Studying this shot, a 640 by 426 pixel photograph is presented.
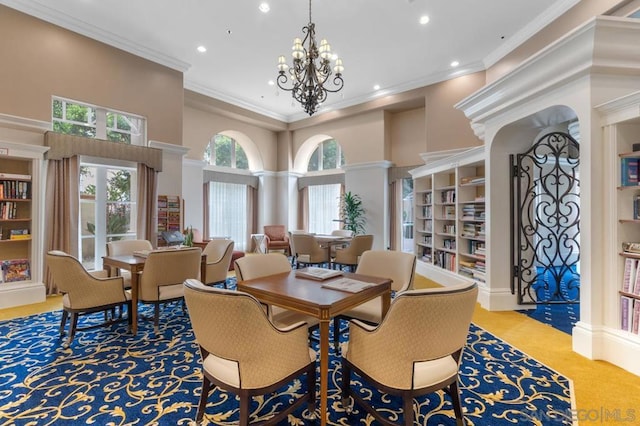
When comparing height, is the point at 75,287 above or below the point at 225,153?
below

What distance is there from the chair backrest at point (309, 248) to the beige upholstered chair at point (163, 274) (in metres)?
2.90

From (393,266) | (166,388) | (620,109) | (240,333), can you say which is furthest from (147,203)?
(620,109)

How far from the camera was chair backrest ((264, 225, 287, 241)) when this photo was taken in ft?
30.4

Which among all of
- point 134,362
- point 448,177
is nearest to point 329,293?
point 134,362

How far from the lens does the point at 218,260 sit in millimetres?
4512

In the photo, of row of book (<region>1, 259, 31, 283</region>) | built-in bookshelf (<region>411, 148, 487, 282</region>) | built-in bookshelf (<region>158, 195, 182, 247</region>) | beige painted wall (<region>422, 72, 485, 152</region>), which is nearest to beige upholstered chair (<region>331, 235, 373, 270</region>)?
built-in bookshelf (<region>411, 148, 487, 282</region>)

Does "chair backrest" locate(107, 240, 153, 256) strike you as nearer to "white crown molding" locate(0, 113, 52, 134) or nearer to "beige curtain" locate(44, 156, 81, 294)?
"beige curtain" locate(44, 156, 81, 294)

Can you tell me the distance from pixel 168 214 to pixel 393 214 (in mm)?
5336

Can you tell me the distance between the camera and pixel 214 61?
6258 millimetres

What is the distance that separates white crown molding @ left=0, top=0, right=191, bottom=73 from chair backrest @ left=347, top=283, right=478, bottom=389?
631 cm

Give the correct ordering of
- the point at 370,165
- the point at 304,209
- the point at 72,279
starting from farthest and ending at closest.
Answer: the point at 304,209 → the point at 370,165 → the point at 72,279

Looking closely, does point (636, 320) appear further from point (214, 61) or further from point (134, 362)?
point (214, 61)

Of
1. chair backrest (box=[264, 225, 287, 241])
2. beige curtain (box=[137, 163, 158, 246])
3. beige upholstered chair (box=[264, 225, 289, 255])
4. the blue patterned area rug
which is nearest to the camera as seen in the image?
the blue patterned area rug

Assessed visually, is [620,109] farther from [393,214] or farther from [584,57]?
[393,214]
